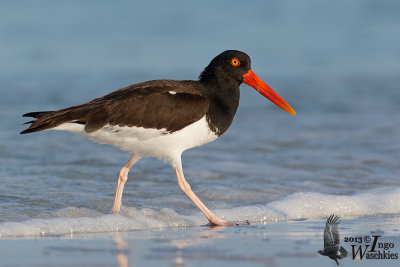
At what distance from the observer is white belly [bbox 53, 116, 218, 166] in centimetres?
603

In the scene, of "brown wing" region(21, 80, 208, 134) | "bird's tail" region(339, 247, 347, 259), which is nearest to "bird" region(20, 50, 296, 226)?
"brown wing" region(21, 80, 208, 134)

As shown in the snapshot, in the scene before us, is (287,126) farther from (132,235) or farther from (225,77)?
(132,235)

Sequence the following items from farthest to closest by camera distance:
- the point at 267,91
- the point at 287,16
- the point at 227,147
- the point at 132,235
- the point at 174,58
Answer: the point at 287,16
the point at 174,58
the point at 227,147
the point at 267,91
the point at 132,235

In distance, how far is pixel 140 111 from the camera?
6039mm

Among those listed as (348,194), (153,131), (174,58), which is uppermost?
(174,58)

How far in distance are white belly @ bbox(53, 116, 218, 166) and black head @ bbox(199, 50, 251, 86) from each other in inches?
23.0

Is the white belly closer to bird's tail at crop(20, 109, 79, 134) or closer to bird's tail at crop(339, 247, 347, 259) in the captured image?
bird's tail at crop(20, 109, 79, 134)

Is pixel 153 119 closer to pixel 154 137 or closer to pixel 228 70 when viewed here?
pixel 154 137

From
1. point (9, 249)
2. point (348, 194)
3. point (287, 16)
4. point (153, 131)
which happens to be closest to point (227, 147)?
point (348, 194)

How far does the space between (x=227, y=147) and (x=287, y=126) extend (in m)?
1.95

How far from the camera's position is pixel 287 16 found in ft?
82.4

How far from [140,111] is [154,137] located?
0.87 feet

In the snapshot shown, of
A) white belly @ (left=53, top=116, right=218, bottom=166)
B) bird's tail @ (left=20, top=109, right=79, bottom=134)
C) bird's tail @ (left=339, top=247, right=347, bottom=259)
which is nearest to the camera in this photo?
bird's tail @ (left=339, top=247, right=347, bottom=259)

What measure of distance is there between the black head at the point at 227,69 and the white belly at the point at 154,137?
1.91 ft
